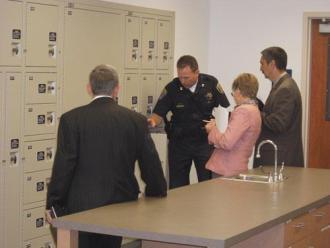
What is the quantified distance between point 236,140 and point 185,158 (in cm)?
183

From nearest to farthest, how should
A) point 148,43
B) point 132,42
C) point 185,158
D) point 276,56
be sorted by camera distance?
point 276,56, point 132,42, point 185,158, point 148,43

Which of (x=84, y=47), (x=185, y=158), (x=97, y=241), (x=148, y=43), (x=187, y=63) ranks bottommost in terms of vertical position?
(x=97, y=241)

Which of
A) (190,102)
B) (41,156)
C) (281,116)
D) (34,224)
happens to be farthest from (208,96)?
(34,224)

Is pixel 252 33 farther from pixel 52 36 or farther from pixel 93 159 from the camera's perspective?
pixel 93 159

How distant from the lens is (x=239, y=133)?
5.30 metres

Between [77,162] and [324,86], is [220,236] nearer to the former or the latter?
[77,162]

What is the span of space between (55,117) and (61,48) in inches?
22.2

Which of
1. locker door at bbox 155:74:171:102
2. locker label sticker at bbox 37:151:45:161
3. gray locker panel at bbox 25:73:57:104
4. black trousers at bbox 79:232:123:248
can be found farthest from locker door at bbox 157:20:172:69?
black trousers at bbox 79:232:123:248

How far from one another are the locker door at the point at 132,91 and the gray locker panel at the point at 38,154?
1.15 meters

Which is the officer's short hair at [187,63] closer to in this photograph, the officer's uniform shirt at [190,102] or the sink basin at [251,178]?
the officer's uniform shirt at [190,102]

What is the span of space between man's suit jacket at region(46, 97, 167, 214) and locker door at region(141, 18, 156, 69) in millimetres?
3068

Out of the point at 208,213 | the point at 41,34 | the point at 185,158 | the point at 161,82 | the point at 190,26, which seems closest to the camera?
the point at 208,213

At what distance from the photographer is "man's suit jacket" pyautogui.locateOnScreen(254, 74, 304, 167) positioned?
19.2 feet

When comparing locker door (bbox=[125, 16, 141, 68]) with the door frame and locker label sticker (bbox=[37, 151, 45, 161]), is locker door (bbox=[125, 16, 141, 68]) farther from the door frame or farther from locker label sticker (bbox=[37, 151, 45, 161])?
the door frame
